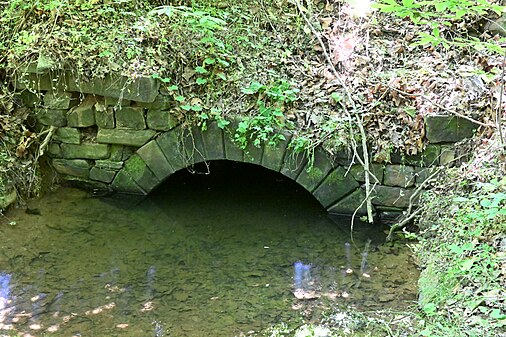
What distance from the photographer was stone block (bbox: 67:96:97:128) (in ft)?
16.5

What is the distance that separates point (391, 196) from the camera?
4.68 meters

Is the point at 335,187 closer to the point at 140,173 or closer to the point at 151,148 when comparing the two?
the point at 151,148

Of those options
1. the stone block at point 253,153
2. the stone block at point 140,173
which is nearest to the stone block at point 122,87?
the stone block at point 140,173

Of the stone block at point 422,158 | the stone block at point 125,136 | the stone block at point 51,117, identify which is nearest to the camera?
the stone block at point 422,158

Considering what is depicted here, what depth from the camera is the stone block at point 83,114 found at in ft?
16.5

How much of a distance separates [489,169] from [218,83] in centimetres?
249

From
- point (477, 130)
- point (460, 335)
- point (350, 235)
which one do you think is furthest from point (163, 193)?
point (460, 335)

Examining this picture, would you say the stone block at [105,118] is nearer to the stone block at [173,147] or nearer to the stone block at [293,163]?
the stone block at [173,147]

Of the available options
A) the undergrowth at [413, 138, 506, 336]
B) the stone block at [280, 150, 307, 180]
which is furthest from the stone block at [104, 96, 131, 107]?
the undergrowth at [413, 138, 506, 336]

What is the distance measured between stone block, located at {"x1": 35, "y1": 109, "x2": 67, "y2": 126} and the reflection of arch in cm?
85

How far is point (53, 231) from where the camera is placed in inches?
181

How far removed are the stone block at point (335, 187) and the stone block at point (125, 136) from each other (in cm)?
171

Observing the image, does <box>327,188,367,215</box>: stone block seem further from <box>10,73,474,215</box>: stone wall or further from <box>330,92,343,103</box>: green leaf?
<box>330,92,343,103</box>: green leaf

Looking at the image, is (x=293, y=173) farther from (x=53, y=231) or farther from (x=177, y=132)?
(x=53, y=231)
